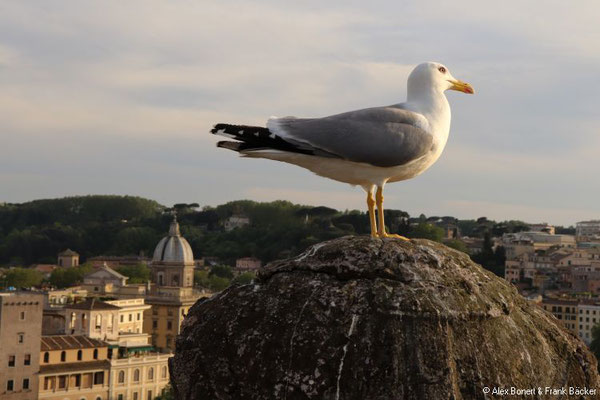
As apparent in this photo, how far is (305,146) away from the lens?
8.20 m

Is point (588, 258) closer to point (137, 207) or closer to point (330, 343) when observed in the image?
point (137, 207)

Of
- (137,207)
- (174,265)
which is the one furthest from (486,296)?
(137,207)

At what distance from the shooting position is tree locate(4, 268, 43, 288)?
297ft

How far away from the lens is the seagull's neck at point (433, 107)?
8.55 m

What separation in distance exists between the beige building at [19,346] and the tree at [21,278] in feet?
129

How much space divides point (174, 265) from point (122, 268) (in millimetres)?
18016

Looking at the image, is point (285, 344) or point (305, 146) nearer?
point (285, 344)

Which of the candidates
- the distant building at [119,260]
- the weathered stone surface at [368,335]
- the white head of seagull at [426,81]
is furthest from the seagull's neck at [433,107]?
the distant building at [119,260]

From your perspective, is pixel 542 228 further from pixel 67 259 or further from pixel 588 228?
pixel 67 259

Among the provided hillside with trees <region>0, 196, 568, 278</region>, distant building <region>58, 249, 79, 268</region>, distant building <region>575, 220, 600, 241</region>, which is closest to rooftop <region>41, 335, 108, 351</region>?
hillside with trees <region>0, 196, 568, 278</region>

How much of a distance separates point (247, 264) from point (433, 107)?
10477 cm

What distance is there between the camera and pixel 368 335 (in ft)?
24.3

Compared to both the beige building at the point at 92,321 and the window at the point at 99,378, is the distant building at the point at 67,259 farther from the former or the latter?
the window at the point at 99,378

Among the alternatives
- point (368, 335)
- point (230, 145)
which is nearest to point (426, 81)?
point (230, 145)
